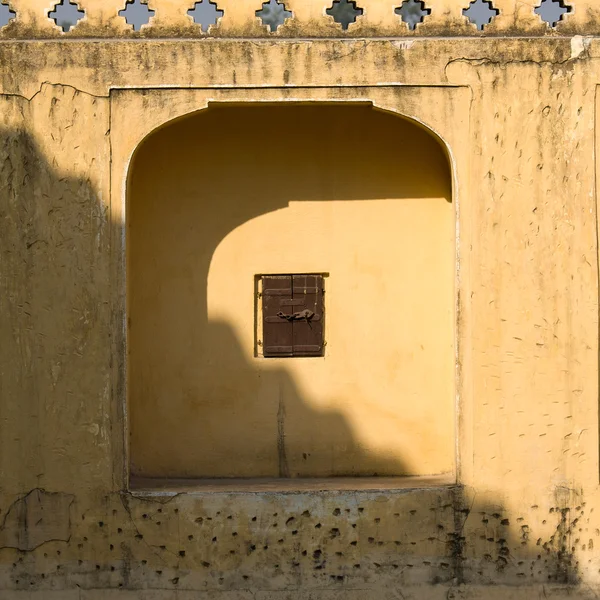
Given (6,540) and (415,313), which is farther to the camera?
(415,313)

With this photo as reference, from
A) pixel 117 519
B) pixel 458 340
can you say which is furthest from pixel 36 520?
pixel 458 340

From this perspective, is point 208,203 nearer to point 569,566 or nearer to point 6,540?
point 6,540

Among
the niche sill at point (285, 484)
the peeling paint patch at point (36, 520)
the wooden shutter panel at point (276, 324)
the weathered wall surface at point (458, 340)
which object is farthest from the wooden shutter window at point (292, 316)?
the peeling paint patch at point (36, 520)

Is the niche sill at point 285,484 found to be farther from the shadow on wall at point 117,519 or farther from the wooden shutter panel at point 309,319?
the wooden shutter panel at point 309,319

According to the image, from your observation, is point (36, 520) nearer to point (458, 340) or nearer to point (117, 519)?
point (117, 519)

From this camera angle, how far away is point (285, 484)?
7039 mm

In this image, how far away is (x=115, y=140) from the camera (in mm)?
6516

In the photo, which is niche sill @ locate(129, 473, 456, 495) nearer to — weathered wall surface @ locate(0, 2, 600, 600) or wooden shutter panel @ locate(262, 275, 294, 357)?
weathered wall surface @ locate(0, 2, 600, 600)

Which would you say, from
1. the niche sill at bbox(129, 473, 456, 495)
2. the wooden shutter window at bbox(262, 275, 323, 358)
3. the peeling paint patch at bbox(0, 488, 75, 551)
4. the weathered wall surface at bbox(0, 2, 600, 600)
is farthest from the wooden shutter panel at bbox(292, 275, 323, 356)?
the peeling paint patch at bbox(0, 488, 75, 551)

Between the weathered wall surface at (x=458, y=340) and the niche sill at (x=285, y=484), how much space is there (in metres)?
0.15

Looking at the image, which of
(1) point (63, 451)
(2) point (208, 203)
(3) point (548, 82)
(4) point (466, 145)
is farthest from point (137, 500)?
(3) point (548, 82)

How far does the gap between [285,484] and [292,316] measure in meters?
1.19

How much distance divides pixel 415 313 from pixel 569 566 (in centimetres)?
202

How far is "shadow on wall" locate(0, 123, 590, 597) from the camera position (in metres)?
6.50
